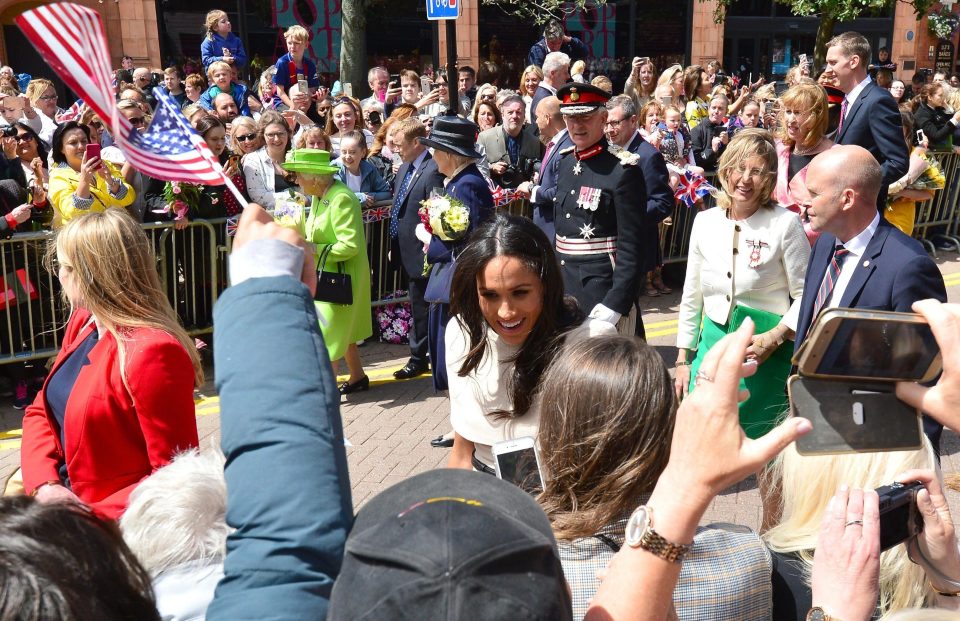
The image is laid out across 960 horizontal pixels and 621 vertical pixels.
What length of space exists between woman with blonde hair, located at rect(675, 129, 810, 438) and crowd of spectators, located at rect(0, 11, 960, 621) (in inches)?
0.5

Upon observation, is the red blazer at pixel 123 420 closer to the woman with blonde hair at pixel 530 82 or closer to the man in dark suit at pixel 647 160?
the man in dark suit at pixel 647 160

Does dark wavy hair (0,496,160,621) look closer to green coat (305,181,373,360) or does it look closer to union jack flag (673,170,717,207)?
green coat (305,181,373,360)

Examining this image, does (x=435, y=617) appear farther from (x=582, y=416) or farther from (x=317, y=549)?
(x=582, y=416)

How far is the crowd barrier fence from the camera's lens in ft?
21.5

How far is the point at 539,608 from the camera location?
3.75 feet

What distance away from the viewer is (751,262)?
15.6 feet

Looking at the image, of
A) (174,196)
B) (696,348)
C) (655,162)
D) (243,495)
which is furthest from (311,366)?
(174,196)

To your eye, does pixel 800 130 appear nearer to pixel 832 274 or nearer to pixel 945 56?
pixel 832 274

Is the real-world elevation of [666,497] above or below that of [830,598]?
above

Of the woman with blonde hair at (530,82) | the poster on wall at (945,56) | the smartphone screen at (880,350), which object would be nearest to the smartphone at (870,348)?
the smartphone screen at (880,350)

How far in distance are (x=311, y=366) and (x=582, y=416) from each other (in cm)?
84

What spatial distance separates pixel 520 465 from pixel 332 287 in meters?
4.09

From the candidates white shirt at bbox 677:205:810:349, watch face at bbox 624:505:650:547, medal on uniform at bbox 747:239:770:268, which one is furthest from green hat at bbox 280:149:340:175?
watch face at bbox 624:505:650:547

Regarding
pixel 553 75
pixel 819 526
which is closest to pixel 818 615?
pixel 819 526
